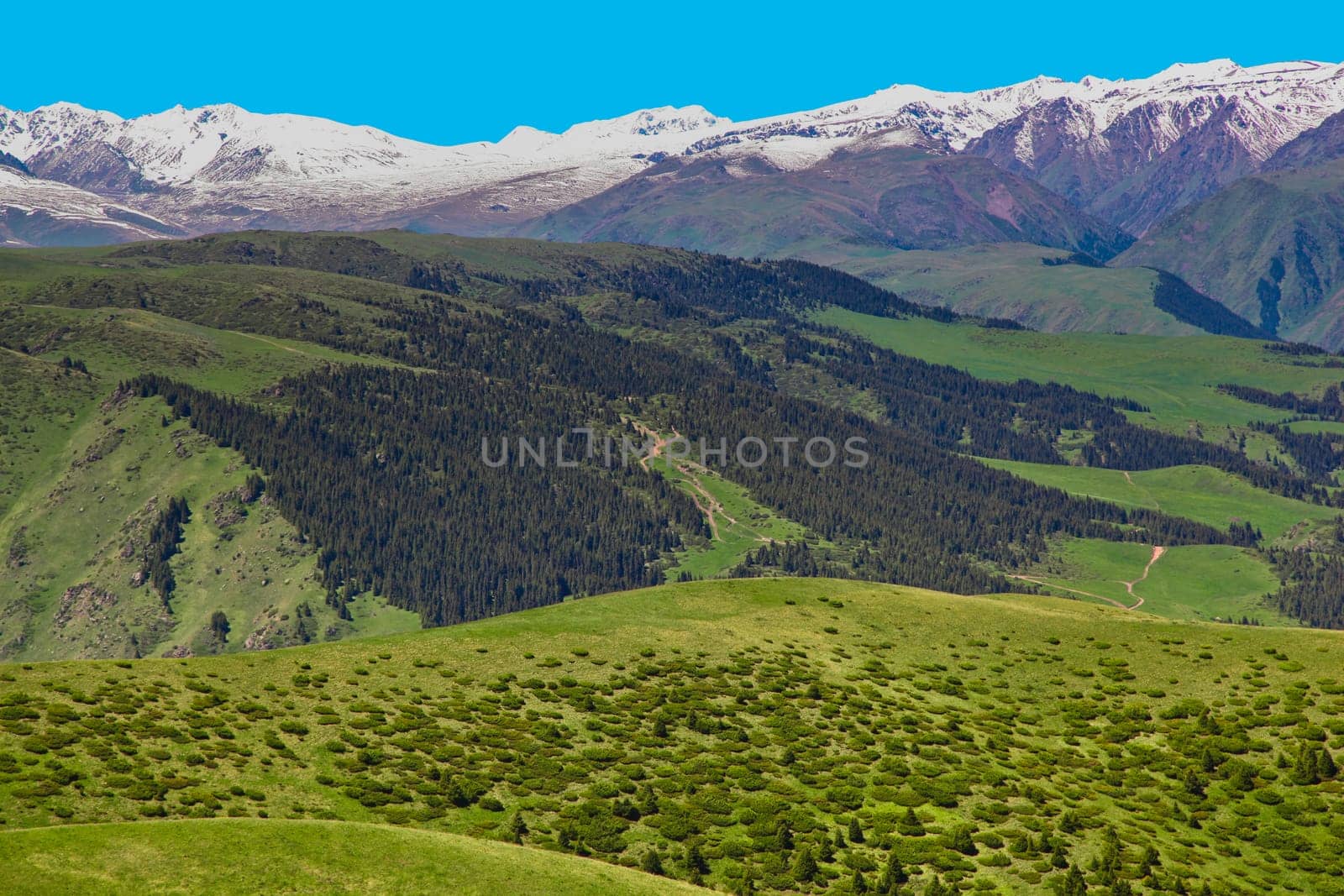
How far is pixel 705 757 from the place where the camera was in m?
109

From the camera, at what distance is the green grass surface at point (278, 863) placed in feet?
228

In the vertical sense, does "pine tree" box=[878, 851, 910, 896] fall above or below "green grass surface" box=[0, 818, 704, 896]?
below

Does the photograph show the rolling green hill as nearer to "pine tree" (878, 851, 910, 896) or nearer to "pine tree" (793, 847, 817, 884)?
"pine tree" (793, 847, 817, 884)

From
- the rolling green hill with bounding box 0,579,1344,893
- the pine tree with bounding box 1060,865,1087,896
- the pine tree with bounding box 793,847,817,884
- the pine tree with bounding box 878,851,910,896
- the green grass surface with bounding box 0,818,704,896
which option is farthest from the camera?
the pine tree with bounding box 793,847,817,884

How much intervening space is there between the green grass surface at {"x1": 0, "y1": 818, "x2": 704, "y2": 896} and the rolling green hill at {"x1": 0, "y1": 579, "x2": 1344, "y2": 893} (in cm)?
26

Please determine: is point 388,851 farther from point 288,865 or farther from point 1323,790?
point 1323,790

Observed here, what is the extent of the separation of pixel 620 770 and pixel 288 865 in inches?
1402

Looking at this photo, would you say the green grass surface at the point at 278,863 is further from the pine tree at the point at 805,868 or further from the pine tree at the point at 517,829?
the pine tree at the point at 805,868

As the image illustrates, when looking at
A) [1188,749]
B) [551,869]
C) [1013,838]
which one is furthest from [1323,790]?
[551,869]

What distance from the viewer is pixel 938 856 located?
308ft

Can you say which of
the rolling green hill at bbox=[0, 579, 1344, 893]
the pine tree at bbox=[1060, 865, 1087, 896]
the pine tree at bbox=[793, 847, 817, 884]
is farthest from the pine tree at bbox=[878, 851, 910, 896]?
the pine tree at bbox=[1060, 865, 1087, 896]

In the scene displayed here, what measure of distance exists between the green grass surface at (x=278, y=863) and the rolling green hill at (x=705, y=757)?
26cm

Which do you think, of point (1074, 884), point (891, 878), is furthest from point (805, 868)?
point (1074, 884)

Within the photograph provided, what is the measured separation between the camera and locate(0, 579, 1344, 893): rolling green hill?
285 feet
